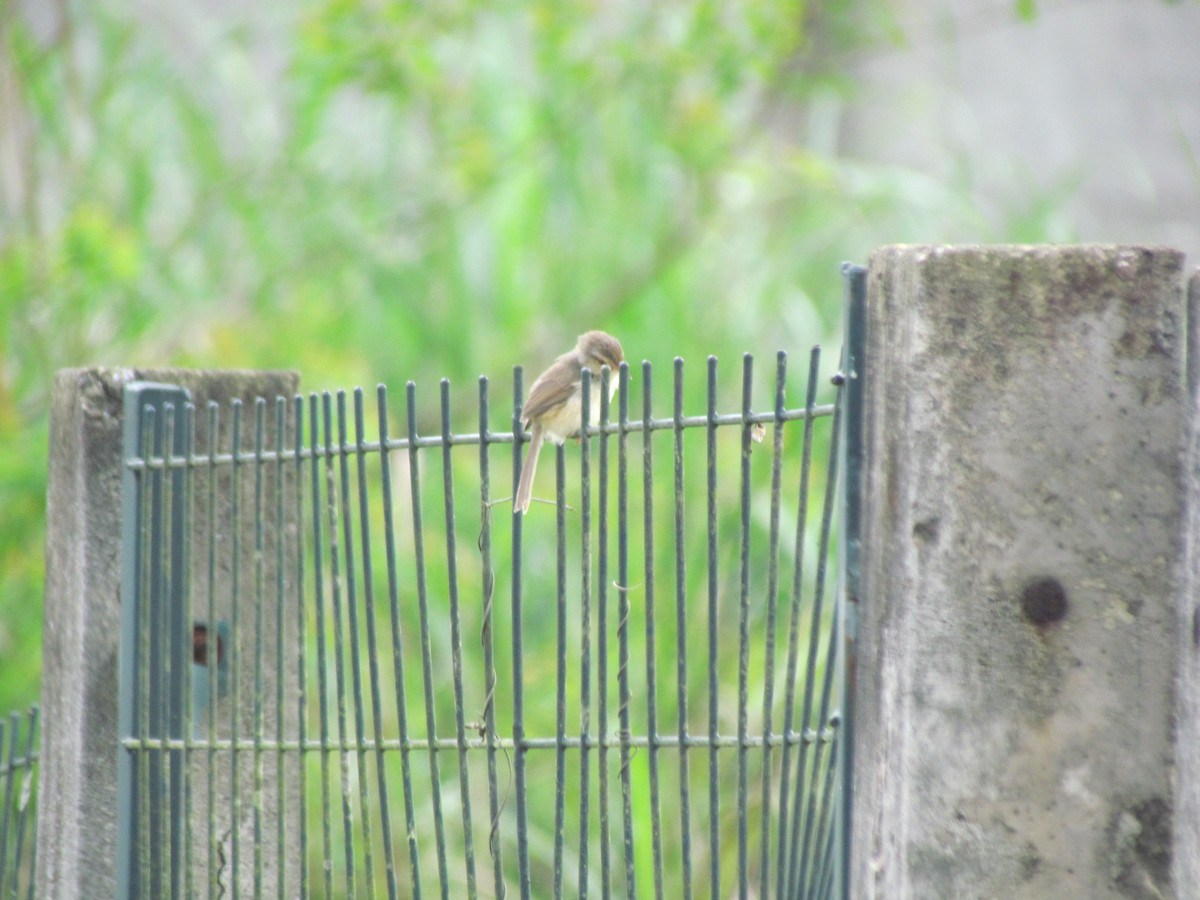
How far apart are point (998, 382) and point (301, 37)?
7.06m

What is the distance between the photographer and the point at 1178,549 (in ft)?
9.19

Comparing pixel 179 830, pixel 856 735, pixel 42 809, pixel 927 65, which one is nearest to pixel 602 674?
pixel 856 735

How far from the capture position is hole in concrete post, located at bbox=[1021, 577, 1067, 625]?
9.22ft

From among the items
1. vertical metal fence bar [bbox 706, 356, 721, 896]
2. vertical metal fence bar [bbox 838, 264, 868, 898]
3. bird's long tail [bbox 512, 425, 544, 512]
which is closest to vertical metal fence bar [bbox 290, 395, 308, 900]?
bird's long tail [bbox 512, 425, 544, 512]

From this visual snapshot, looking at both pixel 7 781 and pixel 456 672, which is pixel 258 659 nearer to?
pixel 456 672

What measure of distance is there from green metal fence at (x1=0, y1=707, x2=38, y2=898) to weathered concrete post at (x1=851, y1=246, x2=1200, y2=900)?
325cm

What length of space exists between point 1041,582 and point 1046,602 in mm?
37

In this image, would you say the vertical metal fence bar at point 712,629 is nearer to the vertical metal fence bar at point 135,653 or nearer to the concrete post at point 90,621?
the concrete post at point 90,621

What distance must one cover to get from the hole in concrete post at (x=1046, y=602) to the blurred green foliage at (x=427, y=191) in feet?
18.3

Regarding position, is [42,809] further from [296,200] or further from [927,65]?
[927,65]

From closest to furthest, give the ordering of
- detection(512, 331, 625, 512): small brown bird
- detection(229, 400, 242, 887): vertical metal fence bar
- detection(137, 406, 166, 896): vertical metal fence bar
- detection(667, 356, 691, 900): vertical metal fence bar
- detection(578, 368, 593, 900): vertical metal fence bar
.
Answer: detection(667, 356, 691, 900): vertical metal fence bar
detection(578, 368, 593, 900): vertical metal fence bar
detection(229, 400, 242, 887): vertical metal fence bar
detection(512, 331, 625, 512): small brown bird
detection(137, 406, 166, 896): vertical metal fence bar

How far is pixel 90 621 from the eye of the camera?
465cm

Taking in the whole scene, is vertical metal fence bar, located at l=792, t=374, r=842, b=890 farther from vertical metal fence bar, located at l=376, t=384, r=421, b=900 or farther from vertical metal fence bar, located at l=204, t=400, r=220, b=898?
vertical metal fence bar, located at l=204, t=400, r=220, b=898

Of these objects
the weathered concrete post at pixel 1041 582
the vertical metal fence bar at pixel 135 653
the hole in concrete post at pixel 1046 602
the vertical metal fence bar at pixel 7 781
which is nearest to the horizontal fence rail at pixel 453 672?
the vertical metal fence bar at pixel 135 653
